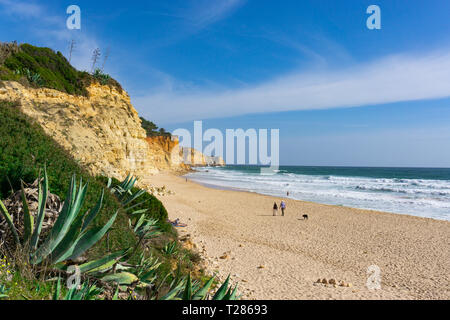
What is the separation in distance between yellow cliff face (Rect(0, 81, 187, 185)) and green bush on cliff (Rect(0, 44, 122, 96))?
0.82 metres

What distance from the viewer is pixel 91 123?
14.5 metres

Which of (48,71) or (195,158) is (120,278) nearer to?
(48,71)

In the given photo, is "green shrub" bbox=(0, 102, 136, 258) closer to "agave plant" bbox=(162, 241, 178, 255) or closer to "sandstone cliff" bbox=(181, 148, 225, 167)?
"agave plant" bbox=(162, 241, 178, 255)

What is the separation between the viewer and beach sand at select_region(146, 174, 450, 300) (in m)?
7.25

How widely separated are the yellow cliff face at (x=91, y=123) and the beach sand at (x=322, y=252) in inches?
197

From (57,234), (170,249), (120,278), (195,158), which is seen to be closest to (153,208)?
(170,249)

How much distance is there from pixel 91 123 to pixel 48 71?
6211mm

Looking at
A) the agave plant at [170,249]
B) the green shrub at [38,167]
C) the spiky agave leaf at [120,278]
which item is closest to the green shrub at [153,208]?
the agave plant at [170,249]

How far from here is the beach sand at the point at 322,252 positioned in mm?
7254

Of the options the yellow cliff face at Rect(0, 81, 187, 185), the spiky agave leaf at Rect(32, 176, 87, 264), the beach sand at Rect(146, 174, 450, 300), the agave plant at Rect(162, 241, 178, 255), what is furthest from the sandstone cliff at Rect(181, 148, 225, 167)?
the spiky agave leaf at Rect(32, 176, 87, 264)

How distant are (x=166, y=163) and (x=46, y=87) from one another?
5733 centimetres
